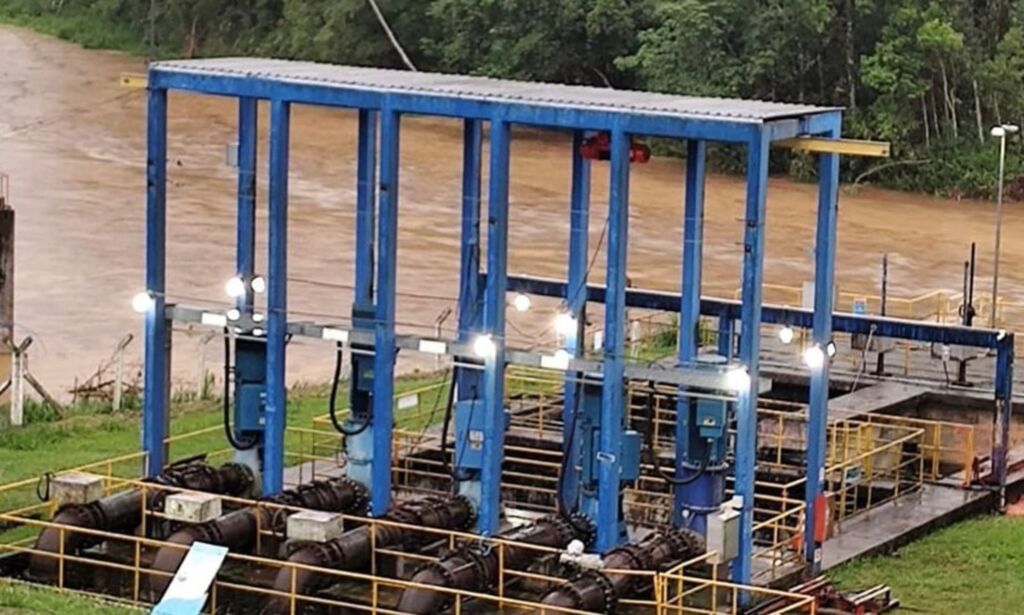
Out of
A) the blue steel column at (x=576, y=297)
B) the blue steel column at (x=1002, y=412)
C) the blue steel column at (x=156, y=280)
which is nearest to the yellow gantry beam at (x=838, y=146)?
the blue steel column at (x=576, y=297)

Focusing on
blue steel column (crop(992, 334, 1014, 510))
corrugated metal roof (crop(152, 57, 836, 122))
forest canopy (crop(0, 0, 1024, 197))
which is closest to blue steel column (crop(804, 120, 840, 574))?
corrugated metal roof (crop(152, 57, 836, 122))

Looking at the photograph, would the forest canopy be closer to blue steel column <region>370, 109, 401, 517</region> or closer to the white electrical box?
blue steel column <region>370, 109, 401, 517</region>

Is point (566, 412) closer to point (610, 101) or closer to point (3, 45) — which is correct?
point (610, 101)

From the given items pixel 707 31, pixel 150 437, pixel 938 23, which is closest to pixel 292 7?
pixel 707 31

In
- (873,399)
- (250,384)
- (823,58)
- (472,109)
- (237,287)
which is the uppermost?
(823,58)

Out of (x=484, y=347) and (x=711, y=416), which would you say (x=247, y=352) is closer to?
(x=484, y=347)

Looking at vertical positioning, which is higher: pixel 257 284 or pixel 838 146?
pixel 838 146

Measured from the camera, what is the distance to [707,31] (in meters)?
69.0

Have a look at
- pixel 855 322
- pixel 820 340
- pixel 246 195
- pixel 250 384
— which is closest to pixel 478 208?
pixel 246 195

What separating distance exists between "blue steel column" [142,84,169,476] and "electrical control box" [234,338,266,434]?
0.74m

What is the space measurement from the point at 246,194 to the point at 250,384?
193 centimetres

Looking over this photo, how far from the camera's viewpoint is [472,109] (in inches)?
885

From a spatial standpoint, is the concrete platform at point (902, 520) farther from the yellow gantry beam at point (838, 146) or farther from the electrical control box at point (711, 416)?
the yellow gantry beam at point (838, 146)

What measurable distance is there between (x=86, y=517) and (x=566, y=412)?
194 inches
